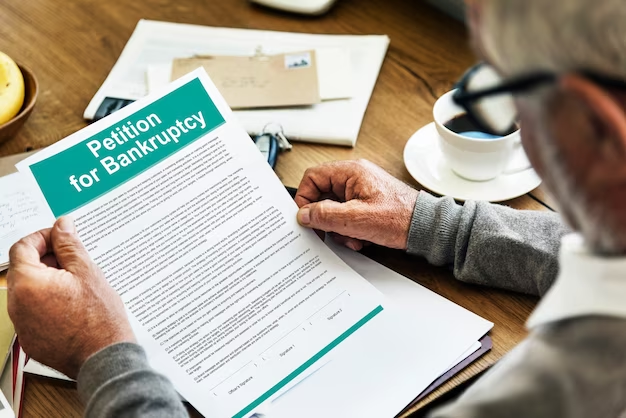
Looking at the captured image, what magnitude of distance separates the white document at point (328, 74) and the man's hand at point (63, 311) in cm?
42

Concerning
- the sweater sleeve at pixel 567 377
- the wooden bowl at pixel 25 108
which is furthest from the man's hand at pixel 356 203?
the wooden bowl at pixel 25 108

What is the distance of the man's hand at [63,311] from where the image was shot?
0.73 meters

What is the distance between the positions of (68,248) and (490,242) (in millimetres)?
491

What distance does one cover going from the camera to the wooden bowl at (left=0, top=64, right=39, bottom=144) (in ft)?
3.38

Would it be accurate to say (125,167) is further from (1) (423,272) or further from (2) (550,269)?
(2) (550,269)

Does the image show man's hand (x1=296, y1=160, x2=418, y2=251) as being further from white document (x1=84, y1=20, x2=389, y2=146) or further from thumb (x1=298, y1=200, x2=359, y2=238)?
white document (x1=84, y1=20, x2=389, y2=146)

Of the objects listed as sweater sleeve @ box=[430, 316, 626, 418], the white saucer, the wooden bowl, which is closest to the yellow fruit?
the wooden bowl

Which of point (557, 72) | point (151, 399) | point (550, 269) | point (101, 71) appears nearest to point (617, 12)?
point (557, 72)

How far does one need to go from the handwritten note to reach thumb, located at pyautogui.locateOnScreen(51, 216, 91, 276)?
10cm

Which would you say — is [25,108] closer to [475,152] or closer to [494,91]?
[475,152]

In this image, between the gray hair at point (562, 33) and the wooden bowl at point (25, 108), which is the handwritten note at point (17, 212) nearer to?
the wooden bowl at point (25, 108)

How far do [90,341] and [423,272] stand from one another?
405 mm

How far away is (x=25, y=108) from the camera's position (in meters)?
1.06

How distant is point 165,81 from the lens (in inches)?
44.6
